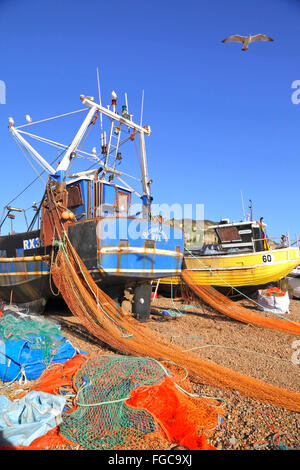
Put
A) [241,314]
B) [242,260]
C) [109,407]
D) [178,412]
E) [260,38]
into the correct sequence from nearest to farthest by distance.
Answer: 1. [178,412]
2. [109,407]
3. [260,38]
4. [241,314]
5. [242,260]

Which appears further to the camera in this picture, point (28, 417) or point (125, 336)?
point (125, 336)

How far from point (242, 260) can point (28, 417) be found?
10.6 metres

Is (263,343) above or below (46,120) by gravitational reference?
below

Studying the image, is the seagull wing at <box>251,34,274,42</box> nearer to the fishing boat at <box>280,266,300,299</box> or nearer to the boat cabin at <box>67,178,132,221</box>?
the boat cabin at <box>67,178,132,221</box>

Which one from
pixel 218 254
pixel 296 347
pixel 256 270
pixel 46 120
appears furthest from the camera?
pixel 218 254

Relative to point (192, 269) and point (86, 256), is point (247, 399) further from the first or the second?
point (192, 269)

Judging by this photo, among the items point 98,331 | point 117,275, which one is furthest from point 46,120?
point 98,331

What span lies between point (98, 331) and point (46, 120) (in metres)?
7.57

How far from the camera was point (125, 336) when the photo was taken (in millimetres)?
5434

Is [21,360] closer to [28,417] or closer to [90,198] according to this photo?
[28,417]

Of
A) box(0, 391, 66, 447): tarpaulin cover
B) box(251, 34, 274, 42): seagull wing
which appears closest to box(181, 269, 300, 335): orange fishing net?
box(0, 391, 66, 447): tarpaulin cover

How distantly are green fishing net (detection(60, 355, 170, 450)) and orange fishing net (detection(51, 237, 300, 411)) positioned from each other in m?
0.75

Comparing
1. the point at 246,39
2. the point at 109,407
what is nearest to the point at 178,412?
the point at 109,407
